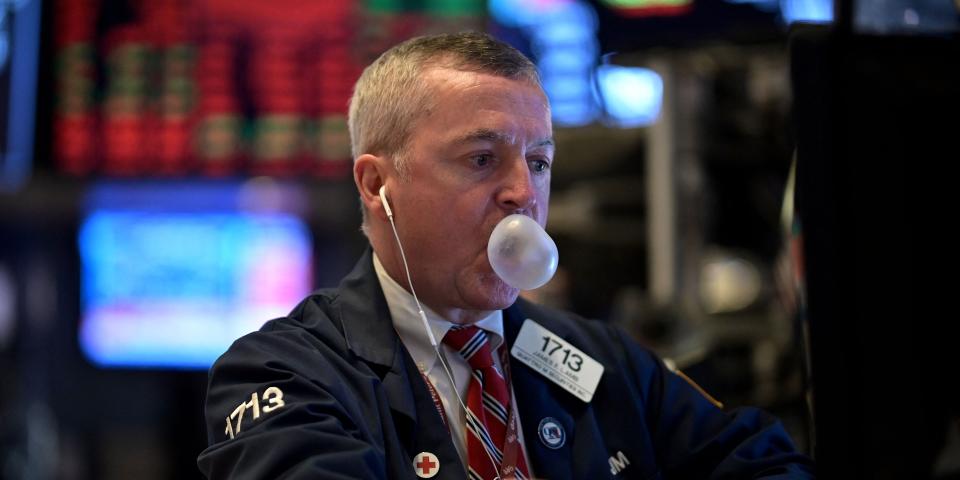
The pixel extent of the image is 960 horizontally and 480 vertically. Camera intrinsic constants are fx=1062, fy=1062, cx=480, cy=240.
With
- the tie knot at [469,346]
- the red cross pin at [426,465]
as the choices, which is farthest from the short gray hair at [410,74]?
the red cross pin at [426,465]

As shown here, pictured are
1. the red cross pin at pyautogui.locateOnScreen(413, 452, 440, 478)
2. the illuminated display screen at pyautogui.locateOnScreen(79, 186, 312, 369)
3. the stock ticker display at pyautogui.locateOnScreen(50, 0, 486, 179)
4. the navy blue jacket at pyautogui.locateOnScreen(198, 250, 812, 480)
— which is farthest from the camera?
the illuminated display screen at pyautogui.locateOnScreen(79, 186, 312, 369)

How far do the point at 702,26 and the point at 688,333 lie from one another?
107cm

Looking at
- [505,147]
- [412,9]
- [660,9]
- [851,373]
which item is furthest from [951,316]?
[412,9]

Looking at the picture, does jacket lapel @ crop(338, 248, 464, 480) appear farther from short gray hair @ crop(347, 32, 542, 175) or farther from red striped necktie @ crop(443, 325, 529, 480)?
short gray hair @ crop(347, 32, 542, 175)

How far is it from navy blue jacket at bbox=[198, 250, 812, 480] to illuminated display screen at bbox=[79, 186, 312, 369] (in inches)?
186

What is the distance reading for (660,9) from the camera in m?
3.76

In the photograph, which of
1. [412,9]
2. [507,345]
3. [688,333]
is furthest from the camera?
[412,9]

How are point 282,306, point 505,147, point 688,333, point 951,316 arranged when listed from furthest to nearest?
1. point 282,306
2. point 688,333
3. point 505,147
4. point 951,316

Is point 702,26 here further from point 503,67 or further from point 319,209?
point 319,209

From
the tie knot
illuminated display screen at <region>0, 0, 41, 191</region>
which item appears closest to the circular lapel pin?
the tie knot

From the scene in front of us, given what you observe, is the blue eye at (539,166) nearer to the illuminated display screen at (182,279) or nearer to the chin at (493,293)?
the chin at (493,293)

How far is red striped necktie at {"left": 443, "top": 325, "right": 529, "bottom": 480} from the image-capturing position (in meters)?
1.47

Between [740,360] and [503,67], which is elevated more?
[503,67]

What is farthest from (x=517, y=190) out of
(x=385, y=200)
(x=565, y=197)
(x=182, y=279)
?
(x=182, y=279)
